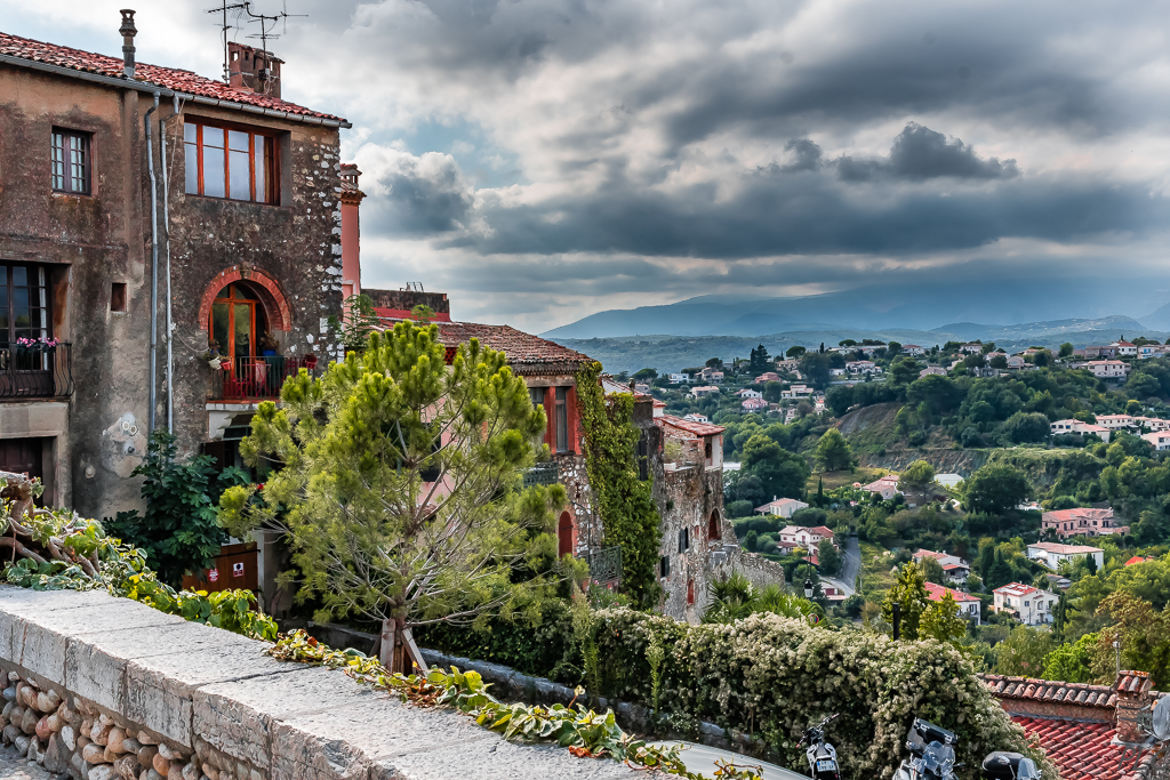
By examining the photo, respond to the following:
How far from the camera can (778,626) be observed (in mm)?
13156

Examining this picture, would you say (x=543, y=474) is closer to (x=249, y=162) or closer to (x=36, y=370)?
(x=249, y=162)

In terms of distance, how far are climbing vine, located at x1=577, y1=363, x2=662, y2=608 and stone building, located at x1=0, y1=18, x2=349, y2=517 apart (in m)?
7.30

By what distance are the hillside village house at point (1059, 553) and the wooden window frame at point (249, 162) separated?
92026 mm

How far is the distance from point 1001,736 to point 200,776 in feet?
30.8

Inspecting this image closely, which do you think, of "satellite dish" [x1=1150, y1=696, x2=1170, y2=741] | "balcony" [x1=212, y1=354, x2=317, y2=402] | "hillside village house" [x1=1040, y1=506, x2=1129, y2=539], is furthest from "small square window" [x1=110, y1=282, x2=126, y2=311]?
"hillside village house" [x1=1040, y1=506, x2=1129, y2=539]

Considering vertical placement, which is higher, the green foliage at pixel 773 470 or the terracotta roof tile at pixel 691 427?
the terracotta roof tile at pixel 691 427

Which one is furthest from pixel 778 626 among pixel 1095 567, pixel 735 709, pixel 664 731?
pixel 1095 567

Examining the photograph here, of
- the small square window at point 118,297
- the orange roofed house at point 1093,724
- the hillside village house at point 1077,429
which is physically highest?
the small square window at point 118,297

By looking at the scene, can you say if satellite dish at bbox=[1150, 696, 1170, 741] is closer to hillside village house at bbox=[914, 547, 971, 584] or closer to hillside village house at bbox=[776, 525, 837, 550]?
hillside village house at bbox=[914, 547, 971, 584]

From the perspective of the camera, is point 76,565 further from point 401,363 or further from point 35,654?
point 401,363

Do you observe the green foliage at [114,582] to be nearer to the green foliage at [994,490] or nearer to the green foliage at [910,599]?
the green foliage at [910,599]

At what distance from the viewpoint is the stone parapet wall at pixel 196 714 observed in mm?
3535

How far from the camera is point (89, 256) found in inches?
688

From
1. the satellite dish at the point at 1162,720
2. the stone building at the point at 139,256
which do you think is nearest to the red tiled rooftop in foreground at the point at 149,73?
the stone building at the point at 139,256
